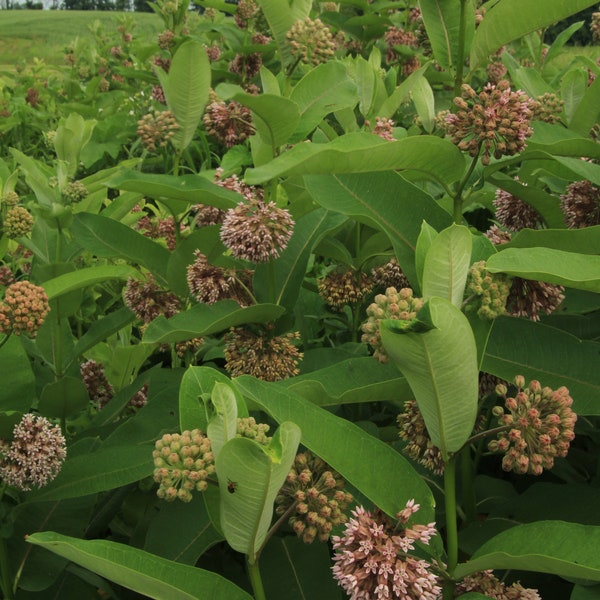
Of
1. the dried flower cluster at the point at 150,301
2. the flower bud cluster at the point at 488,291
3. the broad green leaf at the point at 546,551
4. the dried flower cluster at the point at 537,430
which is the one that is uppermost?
the flower bud cluster at the point at 488,291

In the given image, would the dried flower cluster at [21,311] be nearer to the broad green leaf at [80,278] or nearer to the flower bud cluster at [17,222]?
the broad green leaf at [80,278]

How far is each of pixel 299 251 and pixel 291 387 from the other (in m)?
0.59

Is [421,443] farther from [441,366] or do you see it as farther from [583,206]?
[583,206]

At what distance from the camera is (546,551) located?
3.52 feet

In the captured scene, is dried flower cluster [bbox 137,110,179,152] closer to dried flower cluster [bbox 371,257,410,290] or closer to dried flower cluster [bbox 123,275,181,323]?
dried flower cluster [bbox 123,275,181,323]

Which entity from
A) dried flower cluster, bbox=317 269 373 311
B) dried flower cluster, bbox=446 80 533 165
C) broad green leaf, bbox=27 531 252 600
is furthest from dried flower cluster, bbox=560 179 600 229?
broad green leaf, bbox=27 531 252 600

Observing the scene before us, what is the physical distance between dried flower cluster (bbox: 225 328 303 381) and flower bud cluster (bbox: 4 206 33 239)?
74cm

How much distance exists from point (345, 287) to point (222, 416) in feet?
3.61

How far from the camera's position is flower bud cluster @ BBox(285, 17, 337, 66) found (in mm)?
1979

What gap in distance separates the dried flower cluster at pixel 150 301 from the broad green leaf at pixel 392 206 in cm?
61

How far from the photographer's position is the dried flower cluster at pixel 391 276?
196 centimetres

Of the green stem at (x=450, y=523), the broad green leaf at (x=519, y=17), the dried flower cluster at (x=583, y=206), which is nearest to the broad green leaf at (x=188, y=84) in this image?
the broad green leaf at (x=519, y=17)

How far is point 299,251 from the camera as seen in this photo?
1832mm

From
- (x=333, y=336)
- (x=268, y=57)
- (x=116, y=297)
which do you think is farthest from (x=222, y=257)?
(x=268, y=57)
